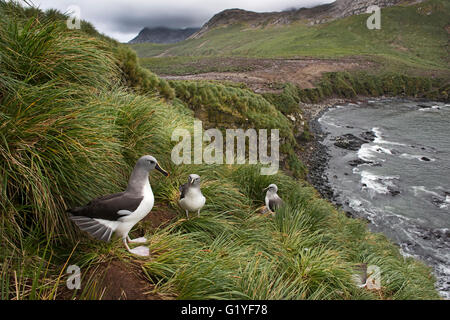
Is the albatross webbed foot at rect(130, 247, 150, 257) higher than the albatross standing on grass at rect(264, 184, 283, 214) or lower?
Answer: higher

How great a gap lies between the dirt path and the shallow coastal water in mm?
9064

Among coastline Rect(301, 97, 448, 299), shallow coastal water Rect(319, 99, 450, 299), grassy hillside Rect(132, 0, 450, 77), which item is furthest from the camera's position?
grassy hillside Rect(132, 0, 450, 77)

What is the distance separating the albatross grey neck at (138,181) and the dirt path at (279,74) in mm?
28263

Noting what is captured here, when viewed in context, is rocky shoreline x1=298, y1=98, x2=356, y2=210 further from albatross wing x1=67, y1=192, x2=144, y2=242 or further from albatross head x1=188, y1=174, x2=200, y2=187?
albatross wing x1=67, y1=192, x2=144, y2=242

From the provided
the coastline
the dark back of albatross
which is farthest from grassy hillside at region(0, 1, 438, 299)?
the coastline

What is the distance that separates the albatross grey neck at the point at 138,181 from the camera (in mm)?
3010

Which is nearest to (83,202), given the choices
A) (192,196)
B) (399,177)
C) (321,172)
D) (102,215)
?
(102,215)

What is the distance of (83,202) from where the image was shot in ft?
10.7

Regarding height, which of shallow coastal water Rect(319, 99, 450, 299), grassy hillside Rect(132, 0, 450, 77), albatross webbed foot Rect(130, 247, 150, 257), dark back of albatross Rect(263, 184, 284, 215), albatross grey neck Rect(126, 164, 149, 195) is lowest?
shallow coastal water Rect(319, 99, 450, 299)

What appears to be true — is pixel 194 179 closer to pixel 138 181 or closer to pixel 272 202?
pixel 138 181

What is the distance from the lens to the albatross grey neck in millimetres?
3010

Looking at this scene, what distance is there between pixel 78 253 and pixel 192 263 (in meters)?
1.21

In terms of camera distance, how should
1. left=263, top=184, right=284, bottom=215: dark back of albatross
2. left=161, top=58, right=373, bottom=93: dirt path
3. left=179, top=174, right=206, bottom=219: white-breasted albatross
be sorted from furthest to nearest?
left=161, top=58, right=373, bottom=93: dirt path → left=263, top=184, right=284, bottom=215: dark back of albatross → left=179, top=174, right=206, bottom=219: white-breasted albatross

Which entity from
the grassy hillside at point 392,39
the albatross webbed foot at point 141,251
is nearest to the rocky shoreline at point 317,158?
the albatross webbed foot at point 141,251
